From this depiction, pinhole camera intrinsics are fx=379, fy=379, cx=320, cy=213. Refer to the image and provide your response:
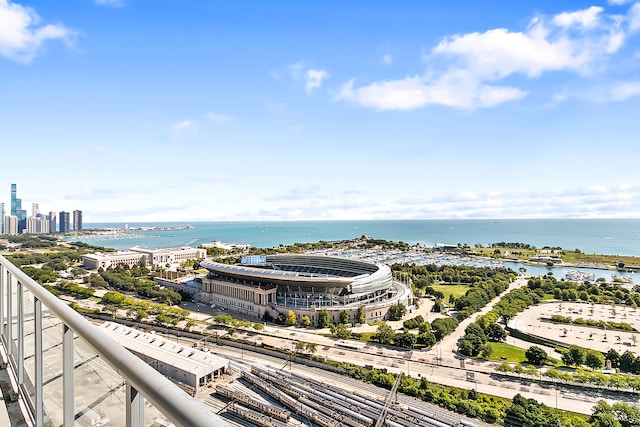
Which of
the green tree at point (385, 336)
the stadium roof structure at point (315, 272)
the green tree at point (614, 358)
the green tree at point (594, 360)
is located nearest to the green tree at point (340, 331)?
the green tree at point (385, 336)

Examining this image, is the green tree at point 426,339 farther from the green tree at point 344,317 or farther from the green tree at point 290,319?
the green tree at point 290,319

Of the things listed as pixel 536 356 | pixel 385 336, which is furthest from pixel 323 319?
pixel 536 356

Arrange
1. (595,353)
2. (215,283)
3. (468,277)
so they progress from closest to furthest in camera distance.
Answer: (595,353), (215,283), (468,277)

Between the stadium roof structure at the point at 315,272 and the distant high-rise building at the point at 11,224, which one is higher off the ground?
the distant high-rise building at the point at 11,224

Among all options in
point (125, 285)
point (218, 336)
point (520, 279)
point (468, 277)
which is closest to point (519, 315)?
point (468, 277)

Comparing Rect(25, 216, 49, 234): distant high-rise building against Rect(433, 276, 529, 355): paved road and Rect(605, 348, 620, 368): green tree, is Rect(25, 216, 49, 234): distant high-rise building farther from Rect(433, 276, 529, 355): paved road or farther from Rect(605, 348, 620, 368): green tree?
Rect(605, 348, 620, 368): green tree

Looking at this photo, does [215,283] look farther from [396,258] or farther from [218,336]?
[396,258]
